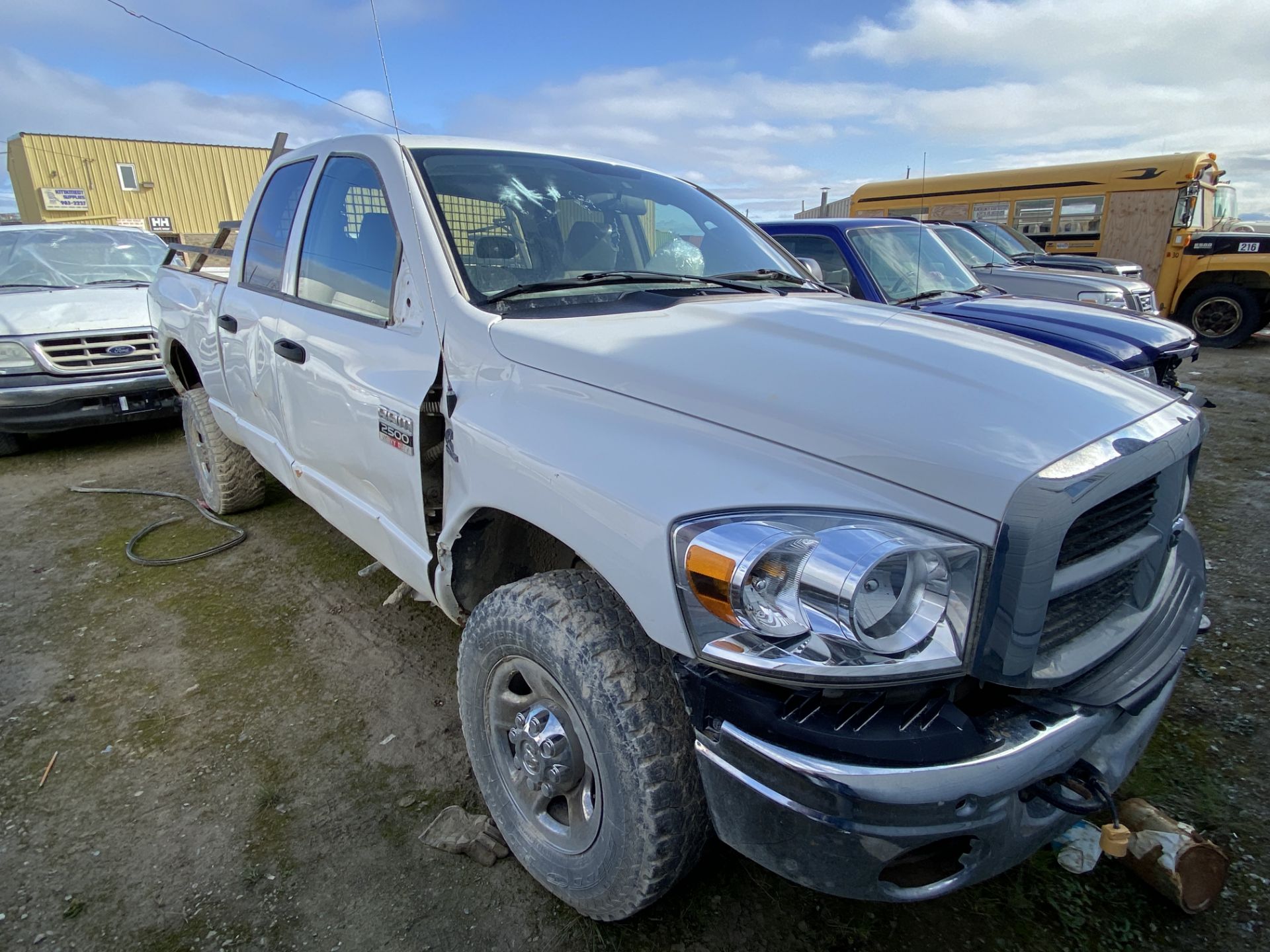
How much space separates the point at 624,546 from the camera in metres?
1.45

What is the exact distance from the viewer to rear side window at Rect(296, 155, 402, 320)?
2326mm

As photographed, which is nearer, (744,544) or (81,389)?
(744,544)

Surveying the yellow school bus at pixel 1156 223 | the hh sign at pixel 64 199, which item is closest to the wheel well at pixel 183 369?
the yellow school bus at pixel 1156 223

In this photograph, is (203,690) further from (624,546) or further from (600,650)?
(624,546)

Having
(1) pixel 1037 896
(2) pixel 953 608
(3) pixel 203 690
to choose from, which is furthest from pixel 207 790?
(1) pixel 1037 896

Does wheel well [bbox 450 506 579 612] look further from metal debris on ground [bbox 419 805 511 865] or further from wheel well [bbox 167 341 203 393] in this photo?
wheel well [bbox 167 341 203 393]

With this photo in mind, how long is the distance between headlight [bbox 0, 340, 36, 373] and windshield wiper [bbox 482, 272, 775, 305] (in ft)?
17.0

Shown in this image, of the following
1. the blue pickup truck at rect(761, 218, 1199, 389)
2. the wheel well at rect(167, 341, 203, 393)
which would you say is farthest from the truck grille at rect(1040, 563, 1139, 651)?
the wheel well at rect(167, 341, 203, 393)

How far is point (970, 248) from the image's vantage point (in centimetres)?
816

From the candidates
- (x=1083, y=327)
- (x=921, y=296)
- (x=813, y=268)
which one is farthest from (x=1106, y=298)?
(x=813, y=268)

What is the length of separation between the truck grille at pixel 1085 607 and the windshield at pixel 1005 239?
915 cm

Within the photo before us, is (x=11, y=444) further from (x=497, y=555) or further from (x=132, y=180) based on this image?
(x=132, y=180)

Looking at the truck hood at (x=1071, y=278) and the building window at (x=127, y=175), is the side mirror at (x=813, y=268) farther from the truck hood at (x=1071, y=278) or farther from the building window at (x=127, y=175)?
the building window at (x=127, y=175)

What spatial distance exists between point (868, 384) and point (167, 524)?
4.42 metres
